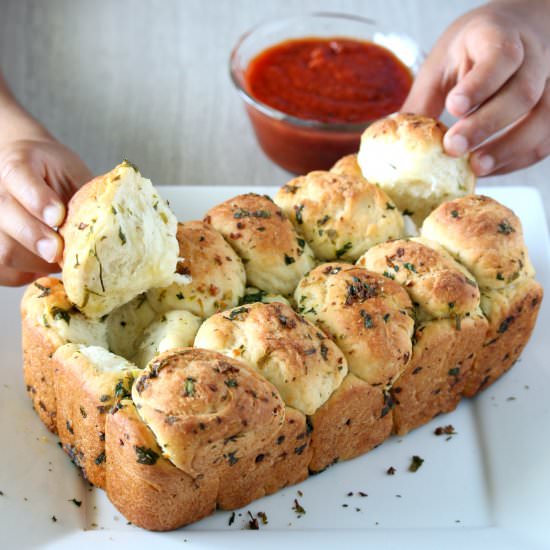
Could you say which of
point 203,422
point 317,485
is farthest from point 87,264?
point 317,485

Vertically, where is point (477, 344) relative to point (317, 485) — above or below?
above

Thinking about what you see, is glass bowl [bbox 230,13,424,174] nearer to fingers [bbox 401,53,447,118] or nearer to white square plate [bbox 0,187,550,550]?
fingers [bbox 401,53,447,118]

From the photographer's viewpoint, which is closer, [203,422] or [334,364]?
[203,422]

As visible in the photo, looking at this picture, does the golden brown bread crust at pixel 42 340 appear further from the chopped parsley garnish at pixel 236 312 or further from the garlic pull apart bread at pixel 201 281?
the chopped parsley garnish at pixel 236 312

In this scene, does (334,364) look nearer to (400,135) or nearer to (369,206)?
(369,206)

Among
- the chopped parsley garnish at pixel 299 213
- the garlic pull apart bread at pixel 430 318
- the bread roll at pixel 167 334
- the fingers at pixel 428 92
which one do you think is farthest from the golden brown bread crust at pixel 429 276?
the fingers at pixel 428 92

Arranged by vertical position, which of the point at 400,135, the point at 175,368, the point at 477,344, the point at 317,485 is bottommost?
the point at 317,485

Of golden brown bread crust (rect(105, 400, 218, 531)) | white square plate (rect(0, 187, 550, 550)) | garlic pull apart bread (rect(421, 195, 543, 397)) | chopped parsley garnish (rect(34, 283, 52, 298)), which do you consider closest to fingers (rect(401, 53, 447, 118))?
garlic pull apart bread (rect(421, 195, 543, 397))
